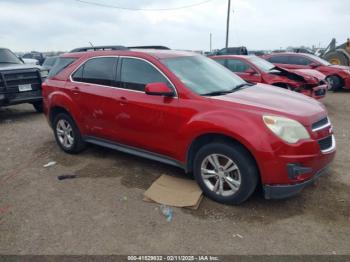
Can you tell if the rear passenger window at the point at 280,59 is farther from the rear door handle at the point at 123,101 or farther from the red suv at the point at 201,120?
the rear door handle at the point at 123,101

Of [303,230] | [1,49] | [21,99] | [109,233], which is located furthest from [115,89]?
[1,49]

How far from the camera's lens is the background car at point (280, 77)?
28.8 ft

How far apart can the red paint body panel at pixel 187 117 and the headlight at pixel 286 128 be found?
5 cm

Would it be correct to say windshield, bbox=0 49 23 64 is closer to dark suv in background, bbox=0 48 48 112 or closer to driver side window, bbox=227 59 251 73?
dark suv in background, bbox=0 48 48 112

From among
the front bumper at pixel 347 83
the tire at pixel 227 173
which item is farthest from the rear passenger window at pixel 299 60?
the tire at pixel 227 173

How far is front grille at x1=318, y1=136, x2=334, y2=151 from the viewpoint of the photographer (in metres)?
3.70

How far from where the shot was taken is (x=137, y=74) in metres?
4.60

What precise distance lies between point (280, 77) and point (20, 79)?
6807 millimetres

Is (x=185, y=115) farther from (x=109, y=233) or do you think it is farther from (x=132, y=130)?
(x=109, y=233)

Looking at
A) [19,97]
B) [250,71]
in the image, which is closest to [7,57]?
[19,97]

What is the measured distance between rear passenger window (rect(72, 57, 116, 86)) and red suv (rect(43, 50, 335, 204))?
0.02 metres

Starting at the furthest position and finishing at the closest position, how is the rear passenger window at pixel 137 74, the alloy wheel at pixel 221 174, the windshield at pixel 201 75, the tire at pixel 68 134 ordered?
the tire at pixel 68 134 → the rear passenger window at pixel 137 74 → the windshield at pixel 201 75 → the alloy wheel at pixel 221 174

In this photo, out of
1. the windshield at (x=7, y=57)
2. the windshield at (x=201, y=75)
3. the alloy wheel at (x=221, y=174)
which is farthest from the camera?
the windshield at (x=7, y=57)

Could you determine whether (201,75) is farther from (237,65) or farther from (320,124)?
(237,65)
